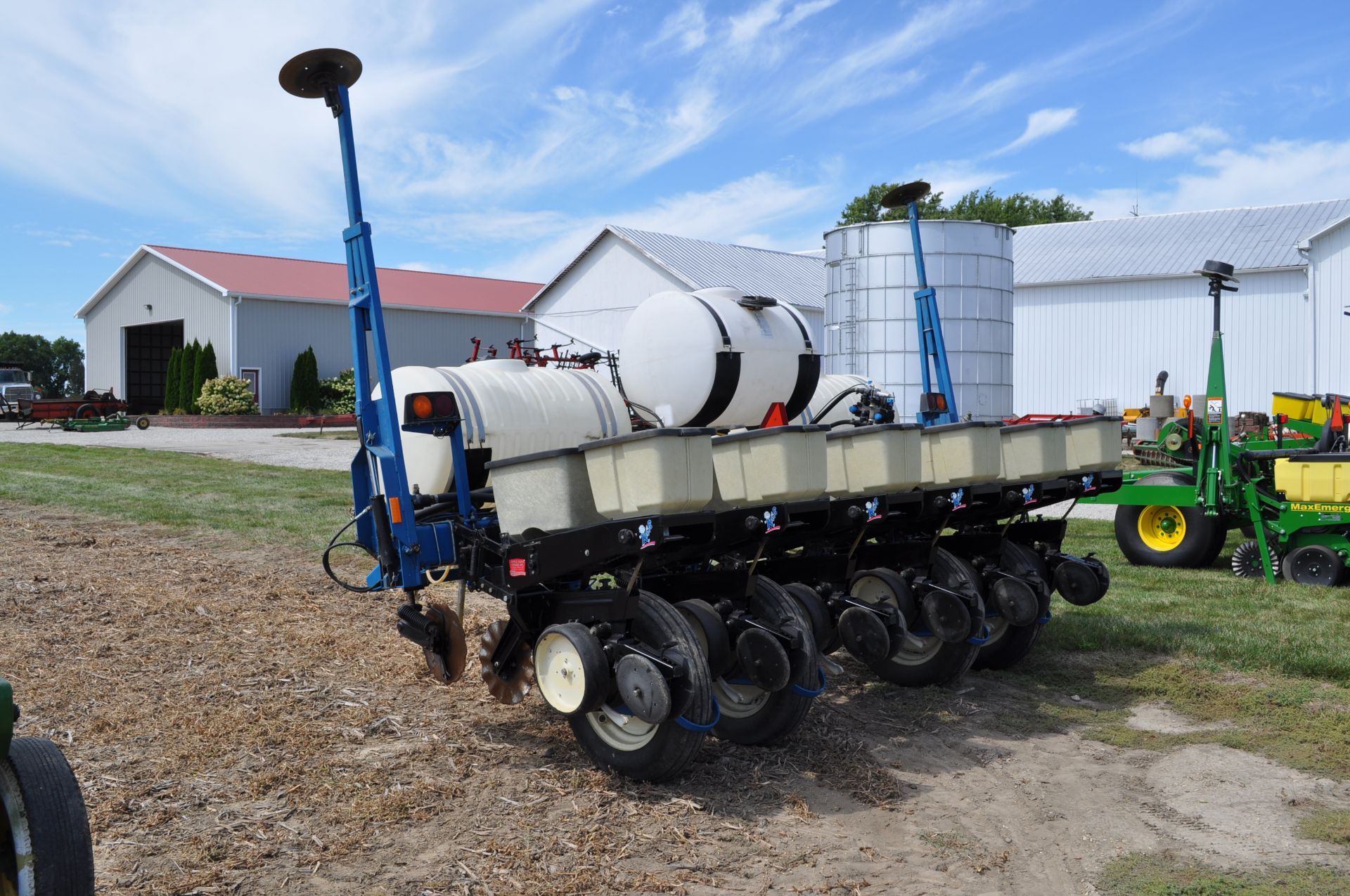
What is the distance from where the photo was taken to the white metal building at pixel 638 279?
3178 cm

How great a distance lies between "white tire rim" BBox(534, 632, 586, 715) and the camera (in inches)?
191

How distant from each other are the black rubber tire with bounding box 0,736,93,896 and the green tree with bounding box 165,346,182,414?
39.1 metres

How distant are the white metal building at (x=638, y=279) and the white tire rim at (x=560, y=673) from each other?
84.5 ft

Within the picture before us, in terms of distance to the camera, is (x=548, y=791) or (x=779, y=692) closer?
(x=548, y=791)

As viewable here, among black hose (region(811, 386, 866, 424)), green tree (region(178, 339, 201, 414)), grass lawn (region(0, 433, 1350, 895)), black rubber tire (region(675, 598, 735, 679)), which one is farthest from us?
green tree (region(178, 339, 201, 414))

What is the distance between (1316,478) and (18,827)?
32.7 feet

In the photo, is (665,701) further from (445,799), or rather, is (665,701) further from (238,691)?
(238,691)

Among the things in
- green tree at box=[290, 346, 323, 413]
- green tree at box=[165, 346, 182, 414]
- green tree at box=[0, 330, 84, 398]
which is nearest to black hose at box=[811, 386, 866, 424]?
green tree at box=[290, 346, 323, 413]

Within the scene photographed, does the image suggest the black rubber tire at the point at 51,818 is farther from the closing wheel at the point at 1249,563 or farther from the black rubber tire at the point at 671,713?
the closing wheel at the point at 1249,563

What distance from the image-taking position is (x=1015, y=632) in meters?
7.19

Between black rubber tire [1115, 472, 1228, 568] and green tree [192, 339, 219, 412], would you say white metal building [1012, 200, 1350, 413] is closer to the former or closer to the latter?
black rubber tire [1115, 472, 1228, 568]

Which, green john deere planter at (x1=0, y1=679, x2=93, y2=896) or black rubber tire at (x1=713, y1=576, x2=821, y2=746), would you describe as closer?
green john deere planter at (x1=0, y1=679, x2=93, y2=896)

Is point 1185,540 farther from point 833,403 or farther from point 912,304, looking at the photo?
point 912,304

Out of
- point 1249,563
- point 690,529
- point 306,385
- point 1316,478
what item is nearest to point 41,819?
point 690,529
